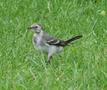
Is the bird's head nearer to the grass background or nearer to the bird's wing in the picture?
the bird's wing

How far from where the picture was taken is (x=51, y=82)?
278 inches

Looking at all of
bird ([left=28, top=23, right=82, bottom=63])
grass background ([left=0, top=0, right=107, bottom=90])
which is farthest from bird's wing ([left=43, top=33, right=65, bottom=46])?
grass background ([left=0, top=0, right=107, bottom=90])

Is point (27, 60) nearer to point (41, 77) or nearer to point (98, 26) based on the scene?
point (41, 77)

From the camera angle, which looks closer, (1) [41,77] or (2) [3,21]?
(1) [41,77]

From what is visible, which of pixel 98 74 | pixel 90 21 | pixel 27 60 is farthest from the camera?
pixel 90 21

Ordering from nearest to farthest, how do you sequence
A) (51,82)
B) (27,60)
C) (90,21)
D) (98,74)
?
1. (51,82)
2. (98,74)
3. (27,60)
4. (90,21)

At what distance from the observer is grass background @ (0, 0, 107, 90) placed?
7.32 m

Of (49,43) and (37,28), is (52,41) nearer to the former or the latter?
(49,43)

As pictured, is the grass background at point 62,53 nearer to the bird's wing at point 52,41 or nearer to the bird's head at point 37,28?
the bird's wing at point 52,41

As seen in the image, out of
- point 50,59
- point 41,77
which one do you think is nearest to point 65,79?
point 41,77

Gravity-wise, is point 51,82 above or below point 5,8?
below

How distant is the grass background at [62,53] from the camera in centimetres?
732

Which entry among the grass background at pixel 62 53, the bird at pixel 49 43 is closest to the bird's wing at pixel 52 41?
the bird at pixel 49 43

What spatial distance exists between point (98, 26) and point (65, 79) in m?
2.68
